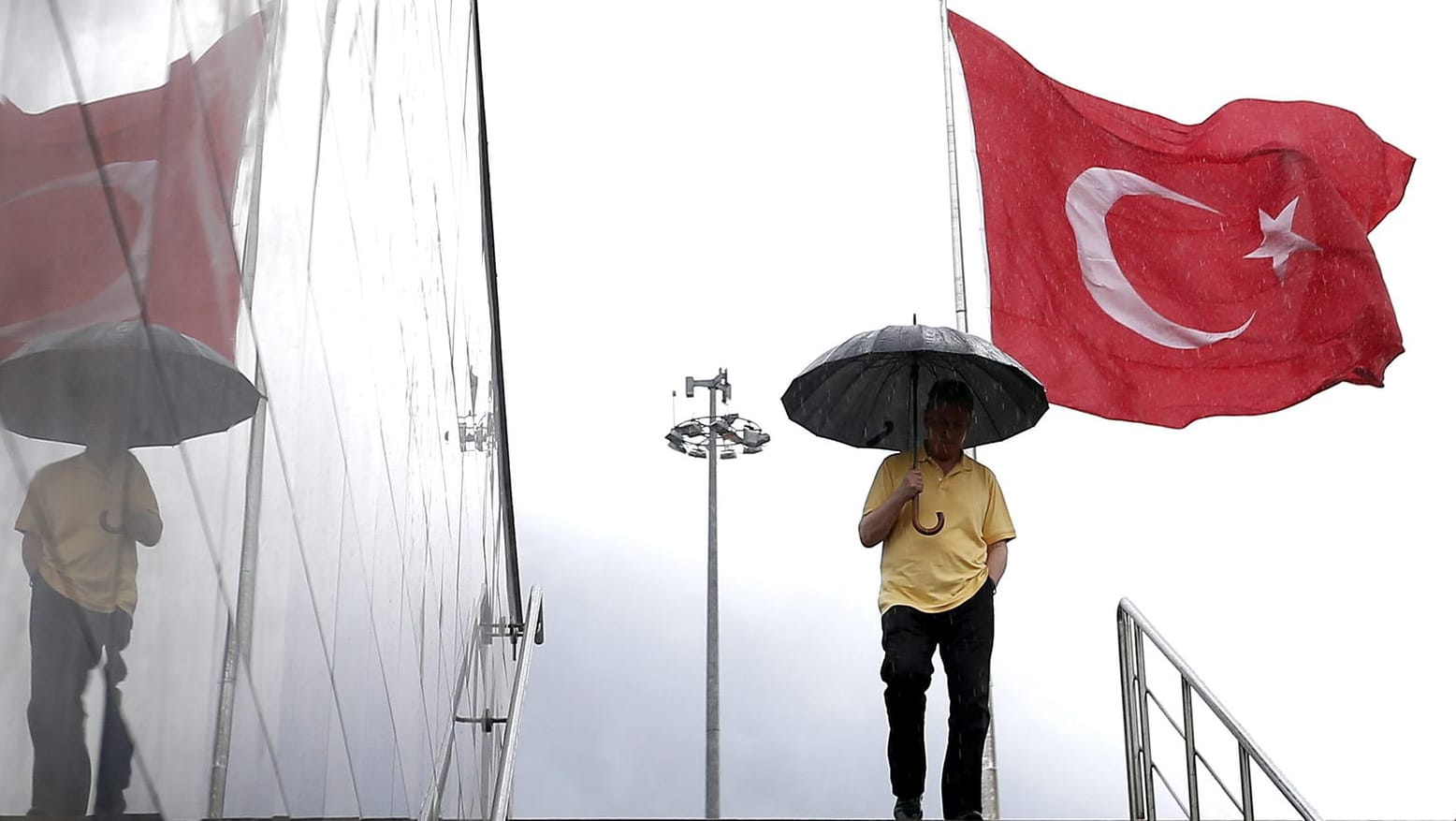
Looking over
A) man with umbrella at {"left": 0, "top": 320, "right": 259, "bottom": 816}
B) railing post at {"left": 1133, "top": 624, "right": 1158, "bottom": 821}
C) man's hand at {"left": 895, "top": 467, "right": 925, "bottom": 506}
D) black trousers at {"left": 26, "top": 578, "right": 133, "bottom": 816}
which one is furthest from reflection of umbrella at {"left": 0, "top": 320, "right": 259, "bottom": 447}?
railing post at {"left": 1133, "top": 624, "right": 1158, "bottom": 821}

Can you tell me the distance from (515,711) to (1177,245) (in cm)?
509

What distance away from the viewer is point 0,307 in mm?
1965

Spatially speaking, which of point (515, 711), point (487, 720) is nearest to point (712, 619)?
point (487, 720)

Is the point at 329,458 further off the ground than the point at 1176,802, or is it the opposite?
the point at 329,458

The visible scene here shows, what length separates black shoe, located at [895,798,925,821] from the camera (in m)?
5.75

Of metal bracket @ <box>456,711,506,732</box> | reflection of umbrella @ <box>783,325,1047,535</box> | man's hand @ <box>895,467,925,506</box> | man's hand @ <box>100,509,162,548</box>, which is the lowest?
metal bracket @ <box>456,711,506,732</box>

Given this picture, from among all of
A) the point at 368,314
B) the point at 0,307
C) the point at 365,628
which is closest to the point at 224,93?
the point at 0,307

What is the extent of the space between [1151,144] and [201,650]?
842 centimetres

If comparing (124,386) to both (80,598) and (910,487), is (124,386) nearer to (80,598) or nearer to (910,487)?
(80,598)

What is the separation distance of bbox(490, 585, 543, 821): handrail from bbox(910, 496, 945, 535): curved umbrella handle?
1.87 m

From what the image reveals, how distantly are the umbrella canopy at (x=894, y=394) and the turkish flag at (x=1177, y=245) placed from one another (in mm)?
2851

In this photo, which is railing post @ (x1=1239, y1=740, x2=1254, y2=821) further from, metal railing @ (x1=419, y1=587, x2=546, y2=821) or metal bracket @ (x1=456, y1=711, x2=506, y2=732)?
metal bracket @ (x1=456, y1=711, x2=506, y2=732)

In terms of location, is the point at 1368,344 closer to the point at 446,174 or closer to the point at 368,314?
the point at 446,174

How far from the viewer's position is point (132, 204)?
8.04ft
